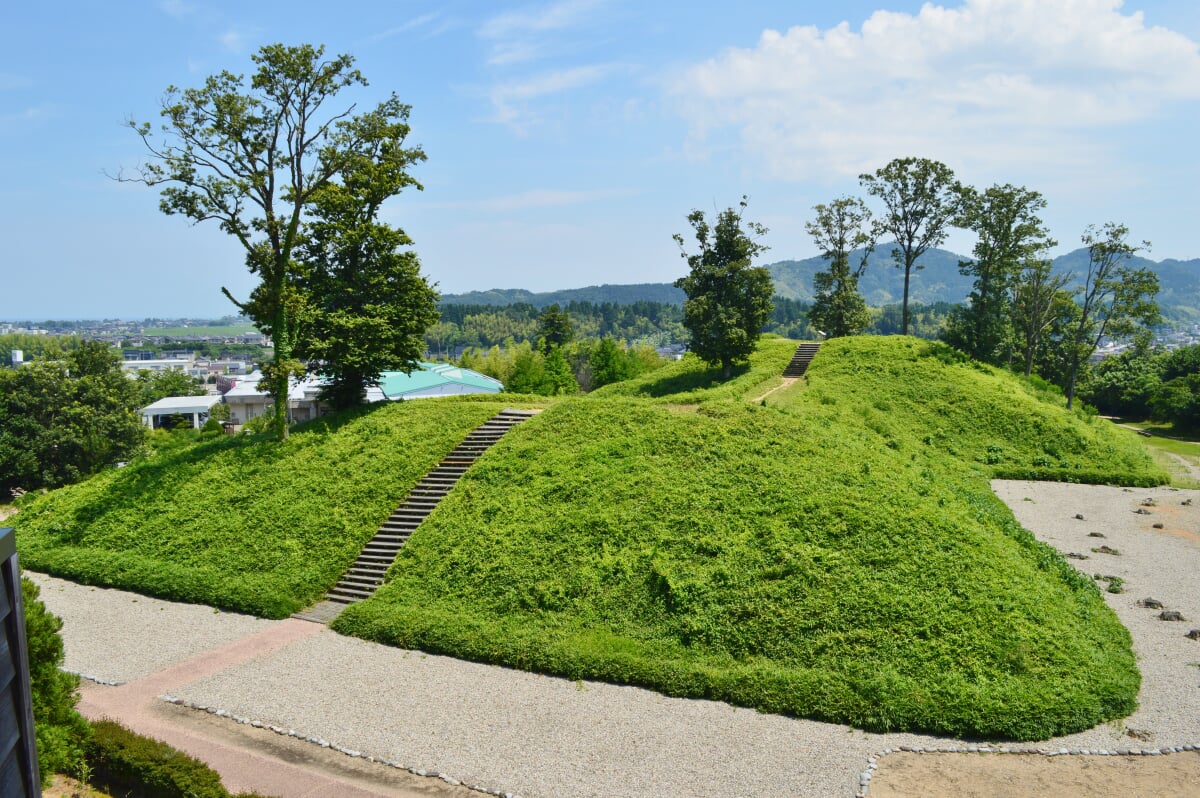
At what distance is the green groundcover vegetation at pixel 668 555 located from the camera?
14344 mm

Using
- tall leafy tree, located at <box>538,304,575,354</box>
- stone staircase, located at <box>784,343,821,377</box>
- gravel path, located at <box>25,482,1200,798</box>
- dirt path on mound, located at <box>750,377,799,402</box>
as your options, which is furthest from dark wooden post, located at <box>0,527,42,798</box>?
tall leafy tree, located at <box>538,304,575,354</box>

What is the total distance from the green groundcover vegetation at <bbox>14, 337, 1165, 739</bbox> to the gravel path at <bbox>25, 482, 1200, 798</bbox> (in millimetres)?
530

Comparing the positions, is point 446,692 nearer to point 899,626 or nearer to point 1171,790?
point 899,626

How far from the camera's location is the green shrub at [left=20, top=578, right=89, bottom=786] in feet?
35.9

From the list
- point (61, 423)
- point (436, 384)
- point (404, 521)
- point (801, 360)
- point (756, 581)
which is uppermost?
point (801, 360)

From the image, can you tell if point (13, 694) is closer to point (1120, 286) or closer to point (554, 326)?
point (1120, 286)

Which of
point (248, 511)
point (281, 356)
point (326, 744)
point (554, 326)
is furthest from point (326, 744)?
point (554, 326)

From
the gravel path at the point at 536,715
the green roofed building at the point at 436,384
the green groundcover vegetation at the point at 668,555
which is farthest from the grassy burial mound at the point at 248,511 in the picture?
the green roofed building at the point at 436,384

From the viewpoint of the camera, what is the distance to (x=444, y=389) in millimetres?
53562

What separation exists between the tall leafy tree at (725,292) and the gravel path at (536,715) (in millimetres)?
21401

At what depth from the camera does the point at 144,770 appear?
11.2m

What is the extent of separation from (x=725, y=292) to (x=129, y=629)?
2870 cm

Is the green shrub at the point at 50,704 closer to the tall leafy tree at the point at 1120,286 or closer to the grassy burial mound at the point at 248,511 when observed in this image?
the grassy burial mound at the point at 248,511

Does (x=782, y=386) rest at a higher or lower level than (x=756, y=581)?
higher
